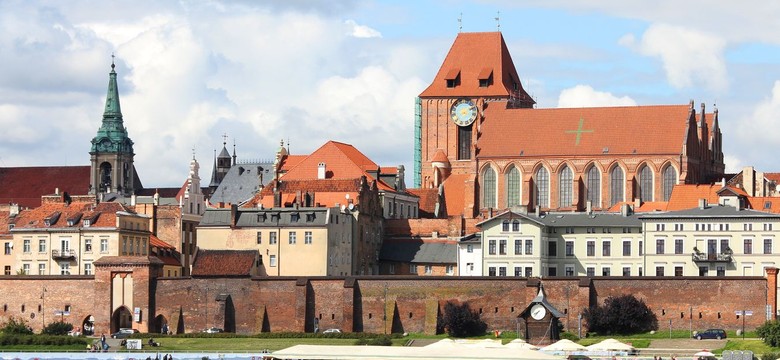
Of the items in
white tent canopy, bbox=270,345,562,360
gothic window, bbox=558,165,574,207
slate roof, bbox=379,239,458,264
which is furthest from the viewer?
gothic window, bbox=558,165,574,207

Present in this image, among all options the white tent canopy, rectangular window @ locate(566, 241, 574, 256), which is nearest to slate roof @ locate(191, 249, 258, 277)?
rectangular window @ locate(566, 241, 574, 256)

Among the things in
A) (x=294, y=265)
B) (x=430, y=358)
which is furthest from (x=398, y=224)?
(x=430, y=358)

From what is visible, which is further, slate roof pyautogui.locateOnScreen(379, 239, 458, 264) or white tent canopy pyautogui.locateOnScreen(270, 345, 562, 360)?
slate roof pyautogui.locateOnScreen(379, 239, 458, 264)

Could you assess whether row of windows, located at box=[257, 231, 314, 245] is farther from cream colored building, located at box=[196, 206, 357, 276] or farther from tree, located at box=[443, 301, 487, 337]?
tree, located at box=[443, 301, 487, 337]

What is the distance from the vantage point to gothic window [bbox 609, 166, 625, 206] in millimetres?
157250

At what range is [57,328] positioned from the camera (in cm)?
11950

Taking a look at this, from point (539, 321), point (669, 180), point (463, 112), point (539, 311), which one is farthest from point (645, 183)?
point (539, 321)

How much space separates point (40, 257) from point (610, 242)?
38.6 meters

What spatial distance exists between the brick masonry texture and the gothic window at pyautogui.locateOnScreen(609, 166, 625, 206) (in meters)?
40.9

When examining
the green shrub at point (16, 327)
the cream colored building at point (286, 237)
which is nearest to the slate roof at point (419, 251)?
the cream colored building at point (286, 237)

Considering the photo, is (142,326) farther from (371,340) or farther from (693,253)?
(693,253)

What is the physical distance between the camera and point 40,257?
134 meters

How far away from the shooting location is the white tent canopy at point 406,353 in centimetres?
8219

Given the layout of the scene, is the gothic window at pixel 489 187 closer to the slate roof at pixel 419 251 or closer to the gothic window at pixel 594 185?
the gothic window at pixel 594 185
